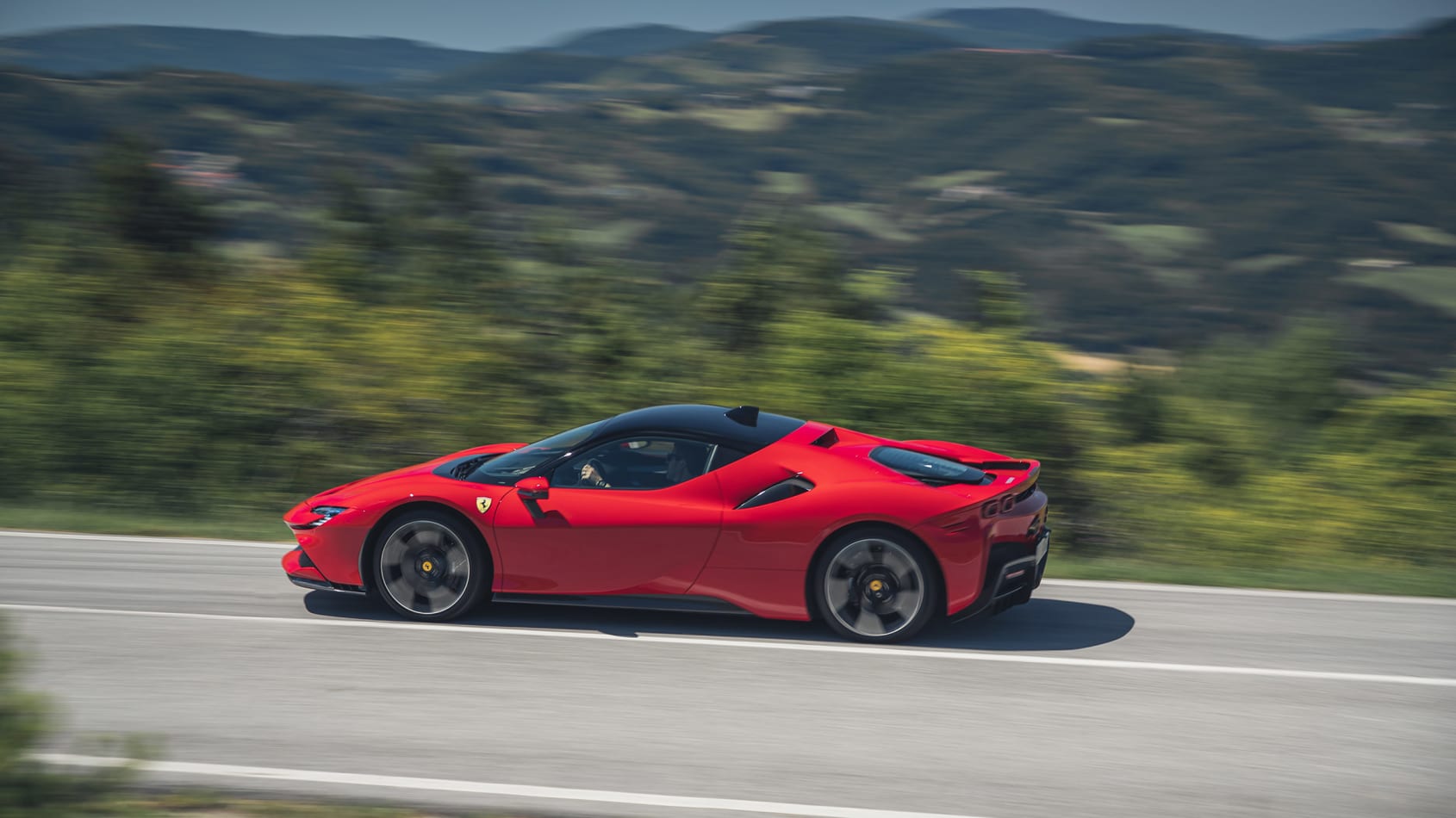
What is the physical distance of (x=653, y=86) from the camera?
251ft

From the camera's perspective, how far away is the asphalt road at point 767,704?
434cm

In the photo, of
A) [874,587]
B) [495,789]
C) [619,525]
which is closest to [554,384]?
[619,525]

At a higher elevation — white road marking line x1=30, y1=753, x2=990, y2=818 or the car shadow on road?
white road marking line x1=30, y1=753, x2=990, y2=818

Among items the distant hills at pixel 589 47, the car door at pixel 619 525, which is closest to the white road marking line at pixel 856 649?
the car door at pixel 619 525

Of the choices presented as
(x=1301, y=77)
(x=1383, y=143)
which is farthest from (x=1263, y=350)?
(x=1301, y=77)

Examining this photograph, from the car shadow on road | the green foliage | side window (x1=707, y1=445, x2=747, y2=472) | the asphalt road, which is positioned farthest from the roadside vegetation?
the green foliage

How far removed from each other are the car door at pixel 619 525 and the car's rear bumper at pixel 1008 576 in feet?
4.50

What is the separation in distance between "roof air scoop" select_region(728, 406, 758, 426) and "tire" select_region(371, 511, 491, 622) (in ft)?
5.04

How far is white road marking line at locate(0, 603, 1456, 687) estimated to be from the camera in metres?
5.86

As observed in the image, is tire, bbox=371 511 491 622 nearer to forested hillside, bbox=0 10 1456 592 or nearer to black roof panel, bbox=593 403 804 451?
black roof panel, bbox=593 403 804 451

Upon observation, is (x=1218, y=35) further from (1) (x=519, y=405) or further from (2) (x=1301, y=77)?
(1) (x=519, y=405)

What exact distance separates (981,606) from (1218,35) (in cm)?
8267

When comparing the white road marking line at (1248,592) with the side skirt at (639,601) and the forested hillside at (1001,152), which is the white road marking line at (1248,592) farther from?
the forested hillside at (1001,152)

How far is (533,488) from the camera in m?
6.16
